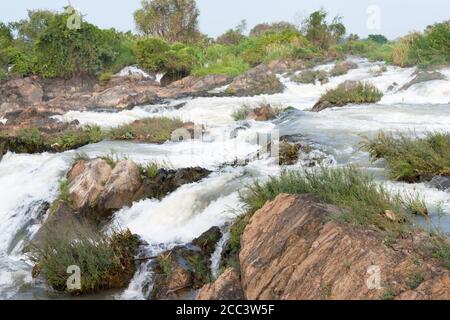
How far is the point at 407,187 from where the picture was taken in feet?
21.4

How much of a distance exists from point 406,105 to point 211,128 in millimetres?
5281

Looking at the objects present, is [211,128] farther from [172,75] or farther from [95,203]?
[172,75]

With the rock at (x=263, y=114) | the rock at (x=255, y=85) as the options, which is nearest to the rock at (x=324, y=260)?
the rock at (x=263, y=114)

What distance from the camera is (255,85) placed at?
21.7 meters

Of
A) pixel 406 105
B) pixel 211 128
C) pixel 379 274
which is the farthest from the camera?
pixel 406 105

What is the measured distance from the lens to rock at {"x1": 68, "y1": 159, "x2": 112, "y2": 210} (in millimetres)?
8211

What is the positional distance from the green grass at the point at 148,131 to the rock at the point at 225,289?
7982 mm

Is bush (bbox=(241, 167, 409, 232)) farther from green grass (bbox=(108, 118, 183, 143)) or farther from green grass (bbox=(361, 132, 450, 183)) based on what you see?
green grass (bbox=(108, 118, 183, 143))

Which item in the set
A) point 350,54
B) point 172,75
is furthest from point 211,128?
point 350,54

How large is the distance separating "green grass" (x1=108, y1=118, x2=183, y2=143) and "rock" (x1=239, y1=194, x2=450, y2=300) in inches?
305

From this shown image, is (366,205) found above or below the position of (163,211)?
above

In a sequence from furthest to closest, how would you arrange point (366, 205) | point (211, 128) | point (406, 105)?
point (406, 105), point (211, 128), point (366, 205)

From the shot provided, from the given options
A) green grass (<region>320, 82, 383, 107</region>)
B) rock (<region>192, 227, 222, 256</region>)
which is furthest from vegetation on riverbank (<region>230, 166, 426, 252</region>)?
green grass (<region>320, 82, 383, 107</region>)

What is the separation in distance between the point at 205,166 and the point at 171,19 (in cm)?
2906
